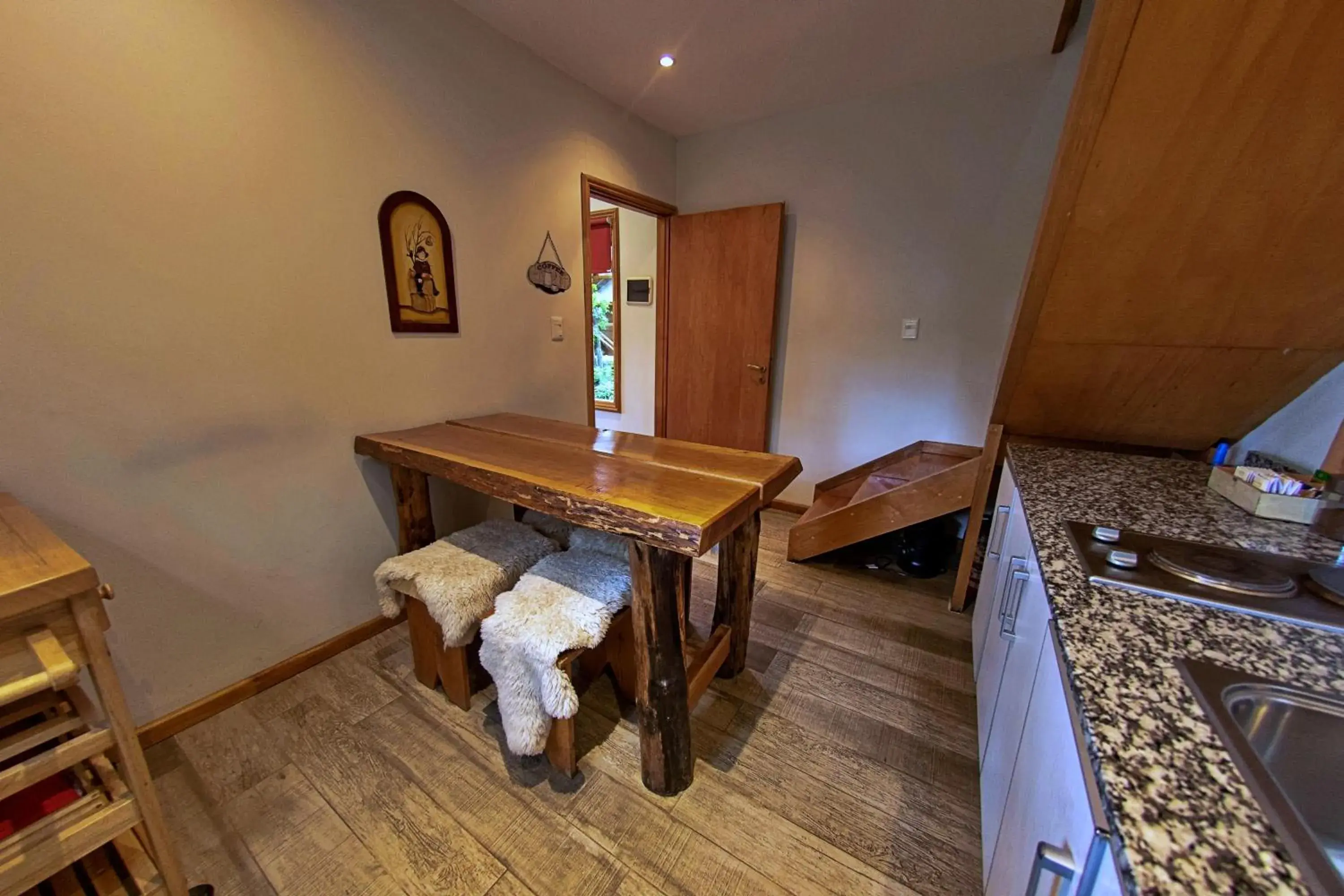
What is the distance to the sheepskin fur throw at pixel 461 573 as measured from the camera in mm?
1446

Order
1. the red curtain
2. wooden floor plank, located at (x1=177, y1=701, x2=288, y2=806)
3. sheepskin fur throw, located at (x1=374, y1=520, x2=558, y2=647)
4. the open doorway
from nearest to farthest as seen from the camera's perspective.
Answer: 1. wooden floor plank, located at (x1=177, y1=701, x2=288, y2=806)
2. sheepskin fur throw, located at (x1=374, y1=520, x2=558, y2=647)
3. the open doorway
4. the red curtain

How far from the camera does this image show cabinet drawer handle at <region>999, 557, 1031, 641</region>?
3.48ft

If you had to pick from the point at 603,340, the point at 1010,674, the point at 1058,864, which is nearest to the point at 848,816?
the point at 1010,674

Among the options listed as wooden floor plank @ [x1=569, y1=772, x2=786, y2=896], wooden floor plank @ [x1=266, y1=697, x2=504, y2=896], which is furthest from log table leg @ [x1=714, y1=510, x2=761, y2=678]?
wooden floor plank @ [x1=266, y1=697, x2=504, y2=896]

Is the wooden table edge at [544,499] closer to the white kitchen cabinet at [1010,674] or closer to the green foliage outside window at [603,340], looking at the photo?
the white kitchen cabinet at [1010,674]

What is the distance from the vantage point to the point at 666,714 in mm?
1280

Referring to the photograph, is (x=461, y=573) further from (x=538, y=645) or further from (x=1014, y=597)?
(x=1014, y=597)

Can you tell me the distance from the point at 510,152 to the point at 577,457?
1.54 meters

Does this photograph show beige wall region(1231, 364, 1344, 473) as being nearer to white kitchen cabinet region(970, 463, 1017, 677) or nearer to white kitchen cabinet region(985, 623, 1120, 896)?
white kitchen cabinet region(970, 463, 1017, 677)

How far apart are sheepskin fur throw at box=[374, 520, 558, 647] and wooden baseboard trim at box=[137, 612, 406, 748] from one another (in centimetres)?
42

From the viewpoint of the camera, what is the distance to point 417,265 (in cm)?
189

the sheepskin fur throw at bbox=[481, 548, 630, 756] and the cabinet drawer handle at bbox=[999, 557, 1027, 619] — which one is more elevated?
the cabinet drawer handle at bbox=[999, 557, 1027, 619]

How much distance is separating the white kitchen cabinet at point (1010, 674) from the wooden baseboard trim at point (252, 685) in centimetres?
213

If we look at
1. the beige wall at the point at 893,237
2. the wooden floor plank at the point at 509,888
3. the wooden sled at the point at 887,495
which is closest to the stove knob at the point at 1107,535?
the wooden sled at the point at 887,495
